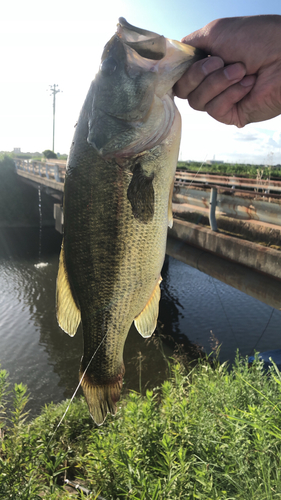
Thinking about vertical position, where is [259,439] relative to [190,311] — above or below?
above

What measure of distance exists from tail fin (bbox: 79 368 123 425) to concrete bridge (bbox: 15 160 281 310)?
10.8 feet

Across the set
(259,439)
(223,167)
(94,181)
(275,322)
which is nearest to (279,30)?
(94,181)

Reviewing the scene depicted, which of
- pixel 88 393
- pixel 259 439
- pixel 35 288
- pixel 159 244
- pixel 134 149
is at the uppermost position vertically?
pixel 134 149

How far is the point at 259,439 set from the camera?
8.82ft

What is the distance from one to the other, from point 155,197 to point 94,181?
30 cm

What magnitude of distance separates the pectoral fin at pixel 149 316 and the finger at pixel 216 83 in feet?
3.25

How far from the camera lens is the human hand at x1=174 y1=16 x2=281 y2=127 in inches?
60.6

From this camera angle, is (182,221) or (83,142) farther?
(182,221)

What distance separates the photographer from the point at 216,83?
1.63 metres

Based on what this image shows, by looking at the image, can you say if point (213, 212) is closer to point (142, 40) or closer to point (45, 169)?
point (142, 40)

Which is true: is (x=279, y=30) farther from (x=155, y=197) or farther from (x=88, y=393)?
(x=88, y=393)

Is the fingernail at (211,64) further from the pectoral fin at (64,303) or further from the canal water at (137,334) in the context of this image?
the canal water at (137,334)

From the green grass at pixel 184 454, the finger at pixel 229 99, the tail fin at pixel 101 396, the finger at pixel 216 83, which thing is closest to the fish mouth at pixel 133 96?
the finger at pixel 216 83

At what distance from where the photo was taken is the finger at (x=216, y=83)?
63.4 inches
